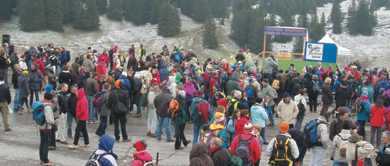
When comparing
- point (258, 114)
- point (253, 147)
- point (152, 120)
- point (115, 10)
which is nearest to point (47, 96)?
point (152, 120)

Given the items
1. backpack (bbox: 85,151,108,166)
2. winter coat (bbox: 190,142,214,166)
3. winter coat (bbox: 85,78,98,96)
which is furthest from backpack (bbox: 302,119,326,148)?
winter coat (bbox: 85,78,98,96)

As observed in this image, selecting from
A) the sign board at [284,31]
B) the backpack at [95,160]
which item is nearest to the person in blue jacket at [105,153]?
the backpack at [95,160]

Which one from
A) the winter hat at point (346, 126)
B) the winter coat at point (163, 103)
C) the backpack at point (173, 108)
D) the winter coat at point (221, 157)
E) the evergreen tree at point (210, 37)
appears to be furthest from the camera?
the evergreen tree at point (210, 37)

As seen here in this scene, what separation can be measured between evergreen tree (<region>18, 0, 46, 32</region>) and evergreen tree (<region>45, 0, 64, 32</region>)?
0.56 metres

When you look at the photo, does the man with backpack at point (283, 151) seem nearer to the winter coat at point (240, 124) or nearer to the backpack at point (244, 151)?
the backpack at point (244, 151)

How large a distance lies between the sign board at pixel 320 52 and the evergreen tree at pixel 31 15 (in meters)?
28.3

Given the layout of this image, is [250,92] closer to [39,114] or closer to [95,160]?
[39,114]

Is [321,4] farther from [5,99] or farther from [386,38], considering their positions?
[5,99]

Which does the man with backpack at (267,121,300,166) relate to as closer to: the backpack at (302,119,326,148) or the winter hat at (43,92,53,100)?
the backpack at (302,119,326,148)

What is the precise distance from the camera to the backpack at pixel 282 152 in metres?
6.06

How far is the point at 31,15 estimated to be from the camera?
116ft

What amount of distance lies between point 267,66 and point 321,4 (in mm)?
63619

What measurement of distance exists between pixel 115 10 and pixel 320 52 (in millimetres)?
29187

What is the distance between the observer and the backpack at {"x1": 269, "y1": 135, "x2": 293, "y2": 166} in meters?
6.06
